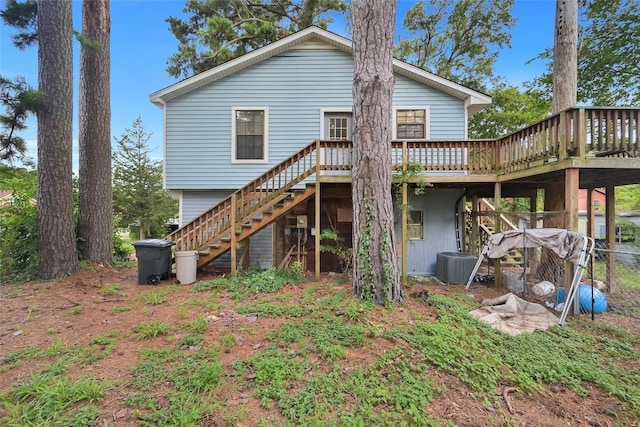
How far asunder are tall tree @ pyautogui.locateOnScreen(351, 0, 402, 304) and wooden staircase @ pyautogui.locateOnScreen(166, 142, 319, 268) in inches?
82.9

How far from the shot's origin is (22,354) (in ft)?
9.87

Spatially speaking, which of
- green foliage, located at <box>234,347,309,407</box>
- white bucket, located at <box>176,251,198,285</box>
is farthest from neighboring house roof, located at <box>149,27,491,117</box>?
green foliage, located at <box>234,347,309,407</box>

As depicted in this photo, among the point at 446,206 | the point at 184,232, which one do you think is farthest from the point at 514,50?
the point at 184,232

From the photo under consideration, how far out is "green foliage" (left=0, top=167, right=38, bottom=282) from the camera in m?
5.74

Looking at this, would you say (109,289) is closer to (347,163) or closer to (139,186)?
(347,163)

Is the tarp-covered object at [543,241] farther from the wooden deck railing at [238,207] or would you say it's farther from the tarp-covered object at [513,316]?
the wooden deck railing at [238,207]

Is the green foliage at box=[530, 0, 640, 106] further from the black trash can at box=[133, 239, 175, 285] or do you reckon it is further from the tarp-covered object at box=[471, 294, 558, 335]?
the black trash can at box=[133, 239, 175, 285]

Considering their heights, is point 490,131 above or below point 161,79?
below

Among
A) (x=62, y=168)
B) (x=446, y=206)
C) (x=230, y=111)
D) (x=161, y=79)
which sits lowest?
(x=446, y=206)

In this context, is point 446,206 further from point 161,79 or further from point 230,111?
point 161,79

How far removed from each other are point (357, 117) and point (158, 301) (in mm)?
4745

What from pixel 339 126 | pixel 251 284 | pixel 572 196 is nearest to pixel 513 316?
pixel 572 196

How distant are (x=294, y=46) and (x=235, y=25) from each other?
22.6 ft

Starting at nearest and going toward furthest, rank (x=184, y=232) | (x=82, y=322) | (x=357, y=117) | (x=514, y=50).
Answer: (x=82, y=322) → (x=357, y=117) → (x=184, y=232) → (x=514, y=50)
